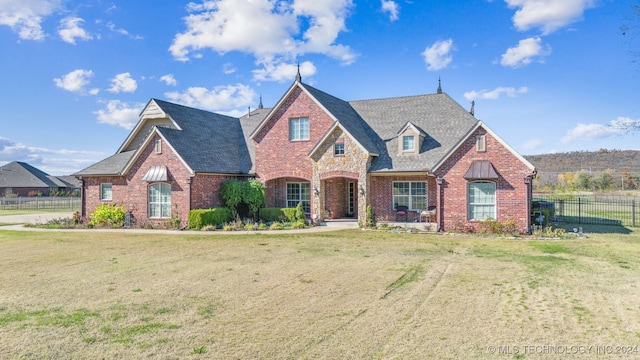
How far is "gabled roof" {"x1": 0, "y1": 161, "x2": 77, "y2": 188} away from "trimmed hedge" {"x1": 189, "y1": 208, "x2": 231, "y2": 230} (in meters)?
Answer: 61.6

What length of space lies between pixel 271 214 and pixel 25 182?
6365 centimetres

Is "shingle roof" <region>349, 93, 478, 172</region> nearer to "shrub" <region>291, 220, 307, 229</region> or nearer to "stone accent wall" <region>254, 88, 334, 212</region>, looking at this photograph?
"stone accent wall" <region>254, 88, 334, 212</region>

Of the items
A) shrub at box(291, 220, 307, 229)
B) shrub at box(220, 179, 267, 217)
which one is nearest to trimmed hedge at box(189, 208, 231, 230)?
shrub at box(220, 179, 267, 217)

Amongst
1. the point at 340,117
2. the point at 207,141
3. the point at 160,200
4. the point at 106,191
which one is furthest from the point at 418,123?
the point at 106,191

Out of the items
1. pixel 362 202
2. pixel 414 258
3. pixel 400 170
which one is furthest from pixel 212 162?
pixel 414 258

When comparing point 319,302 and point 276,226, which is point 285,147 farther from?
point 319,302

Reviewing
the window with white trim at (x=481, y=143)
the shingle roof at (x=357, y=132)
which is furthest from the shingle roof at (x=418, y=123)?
the window with white trim at (x=481, y=143)

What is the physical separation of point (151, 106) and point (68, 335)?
22984 mm

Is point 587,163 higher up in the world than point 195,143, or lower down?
higher up

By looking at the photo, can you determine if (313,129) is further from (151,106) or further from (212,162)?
(151,106)

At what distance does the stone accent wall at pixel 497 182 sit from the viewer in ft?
65.9

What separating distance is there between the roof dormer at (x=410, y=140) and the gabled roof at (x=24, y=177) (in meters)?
68.4

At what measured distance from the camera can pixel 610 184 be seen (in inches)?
2330

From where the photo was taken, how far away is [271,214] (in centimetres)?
2591
